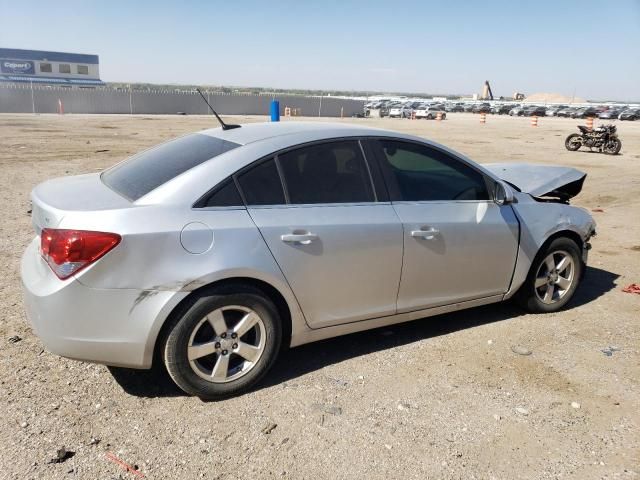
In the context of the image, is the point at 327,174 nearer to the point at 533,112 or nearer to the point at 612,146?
the point at 612,146

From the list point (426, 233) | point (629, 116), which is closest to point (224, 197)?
point (426, 233)

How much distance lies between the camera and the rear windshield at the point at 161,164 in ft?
11.0

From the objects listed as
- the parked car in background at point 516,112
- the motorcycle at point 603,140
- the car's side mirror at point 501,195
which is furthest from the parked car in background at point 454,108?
the car's side mirror at point 501,195

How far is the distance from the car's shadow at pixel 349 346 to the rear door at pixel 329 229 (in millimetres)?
398

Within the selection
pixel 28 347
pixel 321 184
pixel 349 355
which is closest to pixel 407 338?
pixel 349 355

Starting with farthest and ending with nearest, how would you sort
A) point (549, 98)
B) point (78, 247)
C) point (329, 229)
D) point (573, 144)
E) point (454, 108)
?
1. point (549, 98)
2. point (454, 108)
3. point (573, 144)
4. point (329, 229)
5. point (78, 247)

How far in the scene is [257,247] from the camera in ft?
10.5

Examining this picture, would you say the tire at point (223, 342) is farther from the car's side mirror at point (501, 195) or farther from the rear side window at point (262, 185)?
the car's side mirror at point (501, 195)

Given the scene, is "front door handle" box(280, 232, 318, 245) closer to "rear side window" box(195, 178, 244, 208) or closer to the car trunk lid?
"rear side window" box(195, 178, 244, 208)

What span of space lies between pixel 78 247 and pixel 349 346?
6.85 ft

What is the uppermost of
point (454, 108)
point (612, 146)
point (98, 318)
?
point (98, 318)

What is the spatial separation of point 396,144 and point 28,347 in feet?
9.84

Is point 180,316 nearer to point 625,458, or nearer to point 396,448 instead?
point 396,448

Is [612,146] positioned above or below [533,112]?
above
